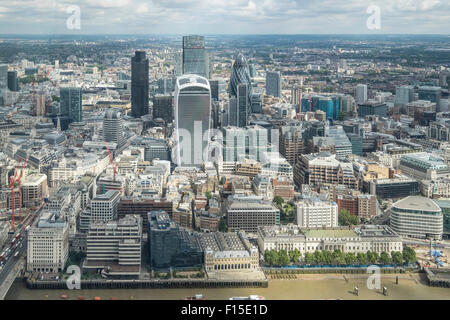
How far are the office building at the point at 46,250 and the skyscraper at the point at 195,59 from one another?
434 inches

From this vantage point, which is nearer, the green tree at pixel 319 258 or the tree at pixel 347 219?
the green tree at pixel 319 258

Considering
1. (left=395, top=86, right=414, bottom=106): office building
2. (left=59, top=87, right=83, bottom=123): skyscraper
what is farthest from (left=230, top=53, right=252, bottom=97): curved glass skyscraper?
(left=395, top=86, right=414, bottom=106): office building

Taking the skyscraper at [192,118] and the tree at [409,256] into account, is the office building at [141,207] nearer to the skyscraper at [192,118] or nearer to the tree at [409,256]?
the tree at [409,256]

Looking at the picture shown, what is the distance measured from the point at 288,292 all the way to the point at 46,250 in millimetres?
2667

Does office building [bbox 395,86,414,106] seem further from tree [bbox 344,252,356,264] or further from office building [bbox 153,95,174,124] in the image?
tree [bbox 344,252,356,264]

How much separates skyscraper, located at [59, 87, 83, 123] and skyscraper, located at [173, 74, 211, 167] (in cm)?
494

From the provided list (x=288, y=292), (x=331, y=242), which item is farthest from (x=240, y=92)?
(x=288, y=292)

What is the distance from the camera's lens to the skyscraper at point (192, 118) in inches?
465

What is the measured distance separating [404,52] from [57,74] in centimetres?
1021

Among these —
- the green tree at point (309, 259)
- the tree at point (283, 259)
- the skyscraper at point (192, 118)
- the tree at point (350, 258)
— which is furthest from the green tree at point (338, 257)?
the skyscraper at point (192, 118)

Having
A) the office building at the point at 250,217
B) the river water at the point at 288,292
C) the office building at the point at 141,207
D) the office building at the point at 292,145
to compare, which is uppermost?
the office building at the point at 292,145

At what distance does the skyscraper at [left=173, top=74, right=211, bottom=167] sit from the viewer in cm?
1181
